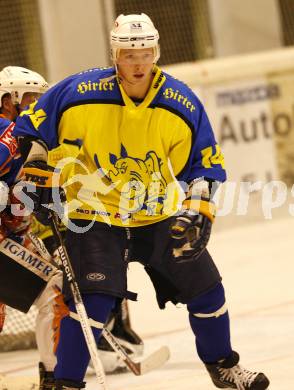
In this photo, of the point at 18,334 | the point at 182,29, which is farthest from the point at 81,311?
the point at 182,29

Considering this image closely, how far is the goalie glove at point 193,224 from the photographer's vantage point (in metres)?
3.24

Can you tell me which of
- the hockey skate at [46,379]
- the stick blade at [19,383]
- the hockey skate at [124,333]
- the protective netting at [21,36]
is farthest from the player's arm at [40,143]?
the protective netting at [21,36]

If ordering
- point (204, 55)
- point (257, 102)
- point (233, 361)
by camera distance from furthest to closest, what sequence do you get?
point (204, 55)
point (257, 102)
point (233, 361)

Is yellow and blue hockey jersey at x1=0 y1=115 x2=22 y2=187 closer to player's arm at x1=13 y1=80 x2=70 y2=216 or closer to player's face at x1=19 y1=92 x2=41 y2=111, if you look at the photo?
player's arm at x1=13 y1=80 x2=70 y2=216

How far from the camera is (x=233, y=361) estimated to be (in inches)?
138

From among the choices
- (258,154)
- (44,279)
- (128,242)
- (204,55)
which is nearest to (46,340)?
(44,279)

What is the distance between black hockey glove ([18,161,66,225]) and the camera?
338 cm

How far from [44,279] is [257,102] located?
14.8ft

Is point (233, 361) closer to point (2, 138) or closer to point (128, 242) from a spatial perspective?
point (128, 242)

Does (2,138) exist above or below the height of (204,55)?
above

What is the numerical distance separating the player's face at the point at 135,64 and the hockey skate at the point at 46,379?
1077mm

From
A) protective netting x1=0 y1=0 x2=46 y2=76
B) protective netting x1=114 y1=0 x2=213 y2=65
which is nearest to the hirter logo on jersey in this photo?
protective netting x1=0 y1=0 x2=46 y2=76

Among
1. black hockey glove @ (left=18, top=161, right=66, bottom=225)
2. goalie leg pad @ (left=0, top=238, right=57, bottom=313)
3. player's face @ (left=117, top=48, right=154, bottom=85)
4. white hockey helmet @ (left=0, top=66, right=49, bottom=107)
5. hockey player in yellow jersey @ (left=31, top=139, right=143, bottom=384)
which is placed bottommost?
hockey player in yellow jersey @ (left=31, top=139, right=143, bottom=384)

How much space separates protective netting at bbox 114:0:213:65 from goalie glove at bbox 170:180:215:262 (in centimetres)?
602
